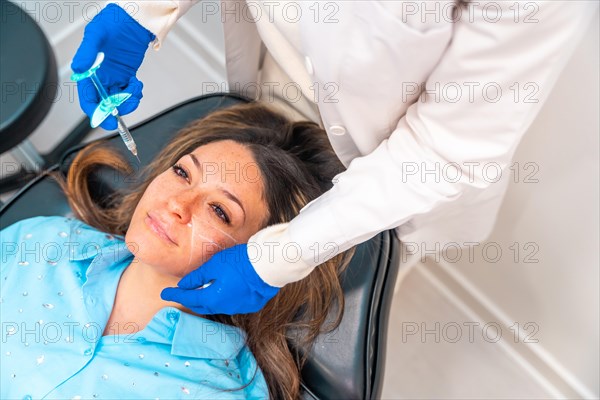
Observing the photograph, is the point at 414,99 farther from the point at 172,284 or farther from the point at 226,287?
the point at 172,284

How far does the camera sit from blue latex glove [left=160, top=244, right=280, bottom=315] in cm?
114

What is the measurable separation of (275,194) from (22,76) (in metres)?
0.66

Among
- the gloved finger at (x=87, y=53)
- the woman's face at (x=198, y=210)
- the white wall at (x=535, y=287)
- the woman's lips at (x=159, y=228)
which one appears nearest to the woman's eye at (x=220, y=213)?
the woman's face at (x=198, y=210)

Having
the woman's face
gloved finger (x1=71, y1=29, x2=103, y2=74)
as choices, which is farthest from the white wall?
gloved finger (x1=71, y1=29, x2=103, y2=74)

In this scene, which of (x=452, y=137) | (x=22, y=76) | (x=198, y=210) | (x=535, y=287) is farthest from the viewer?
(x=535, y=287)

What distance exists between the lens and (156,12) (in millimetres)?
1224

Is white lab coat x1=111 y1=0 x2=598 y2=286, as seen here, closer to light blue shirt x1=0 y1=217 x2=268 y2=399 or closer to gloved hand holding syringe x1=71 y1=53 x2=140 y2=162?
gloved hand holding syringe x1=71 y1=53 x2=140 y2=162

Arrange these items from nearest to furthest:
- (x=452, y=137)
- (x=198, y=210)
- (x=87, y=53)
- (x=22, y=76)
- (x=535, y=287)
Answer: (x=452, y=137) < (x=87, y=53) < (x=198, y=210) < (x=22, y=76) < (x=535, y=287)

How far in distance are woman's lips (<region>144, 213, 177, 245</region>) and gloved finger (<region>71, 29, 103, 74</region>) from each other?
0.95 feet

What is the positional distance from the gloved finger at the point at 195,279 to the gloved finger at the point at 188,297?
12 millimetres

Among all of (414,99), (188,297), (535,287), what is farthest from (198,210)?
(535,287)

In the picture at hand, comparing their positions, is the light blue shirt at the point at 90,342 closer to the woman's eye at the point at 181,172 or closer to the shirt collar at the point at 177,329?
the shirt collar at the point at 177,329

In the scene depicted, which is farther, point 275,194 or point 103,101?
point 275,194

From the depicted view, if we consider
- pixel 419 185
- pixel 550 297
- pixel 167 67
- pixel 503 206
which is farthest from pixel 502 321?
pixel 167 67
